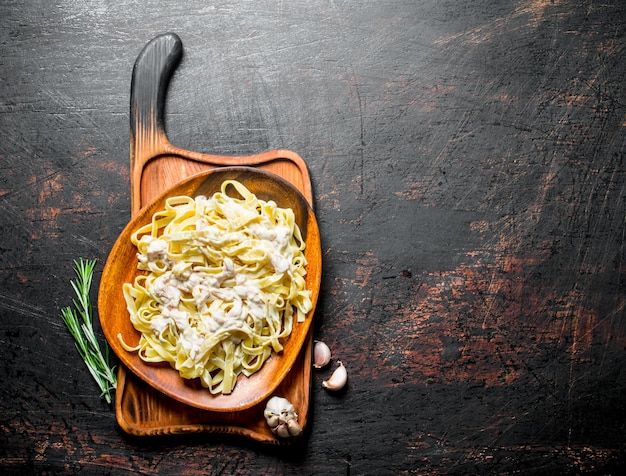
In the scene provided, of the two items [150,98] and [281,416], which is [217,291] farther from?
[150,98]

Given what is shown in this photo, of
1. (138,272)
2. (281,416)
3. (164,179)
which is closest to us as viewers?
(281,416)

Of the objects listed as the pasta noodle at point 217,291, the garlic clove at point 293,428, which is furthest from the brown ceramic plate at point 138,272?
the garlic clove at point 293,428

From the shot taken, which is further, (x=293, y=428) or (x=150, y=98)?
(x=150, y=98)

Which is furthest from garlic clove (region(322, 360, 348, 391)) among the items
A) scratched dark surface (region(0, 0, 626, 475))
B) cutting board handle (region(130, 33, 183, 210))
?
cutting board handle (region(130, 33, 183, 210))

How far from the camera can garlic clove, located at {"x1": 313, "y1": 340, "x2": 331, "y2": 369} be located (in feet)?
8.67

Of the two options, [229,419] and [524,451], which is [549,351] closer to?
[524,451]

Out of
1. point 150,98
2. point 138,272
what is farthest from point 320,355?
point 150,98

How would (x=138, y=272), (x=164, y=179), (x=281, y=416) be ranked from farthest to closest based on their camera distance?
1. (x=164, y=179)
2. (x=138, y=272)
3. (x=281, y=416)

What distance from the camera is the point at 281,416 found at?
2480mm

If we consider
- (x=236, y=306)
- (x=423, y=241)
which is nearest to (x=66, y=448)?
(x=236, y=306)

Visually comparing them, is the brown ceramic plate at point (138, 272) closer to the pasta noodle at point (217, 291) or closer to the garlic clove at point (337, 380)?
the pasta noodle at point (217, 291)

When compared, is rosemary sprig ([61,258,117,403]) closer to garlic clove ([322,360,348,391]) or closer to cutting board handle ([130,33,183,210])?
cutting board handle ([130,33,183,210])

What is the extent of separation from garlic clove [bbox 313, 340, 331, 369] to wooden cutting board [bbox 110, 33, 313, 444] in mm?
103

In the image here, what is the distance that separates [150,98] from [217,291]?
95 cm
